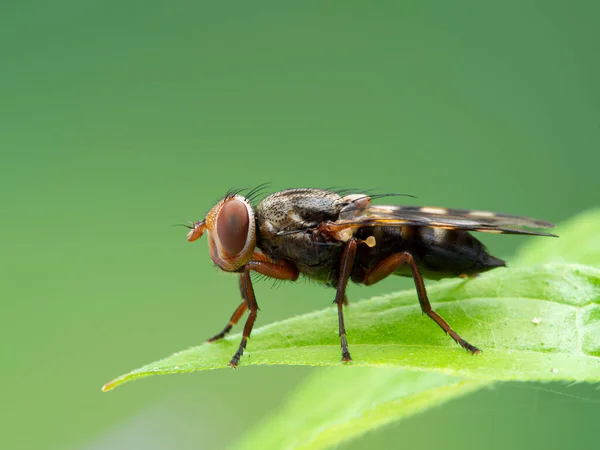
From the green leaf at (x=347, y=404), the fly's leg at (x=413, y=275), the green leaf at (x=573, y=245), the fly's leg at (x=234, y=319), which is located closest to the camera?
the green leaf at (x=347, y=404)

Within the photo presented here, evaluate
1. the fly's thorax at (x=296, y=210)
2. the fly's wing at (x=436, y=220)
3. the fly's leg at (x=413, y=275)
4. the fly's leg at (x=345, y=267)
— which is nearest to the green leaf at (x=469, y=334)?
the fly's leg at (x=413, y=275)

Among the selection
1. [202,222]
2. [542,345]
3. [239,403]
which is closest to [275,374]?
[239,403]

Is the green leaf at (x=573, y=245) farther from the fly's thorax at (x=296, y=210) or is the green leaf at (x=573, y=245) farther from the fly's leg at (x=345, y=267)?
the fly's thorax at (x=296, y=210)

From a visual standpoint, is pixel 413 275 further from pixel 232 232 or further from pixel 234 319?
pixel 234 319

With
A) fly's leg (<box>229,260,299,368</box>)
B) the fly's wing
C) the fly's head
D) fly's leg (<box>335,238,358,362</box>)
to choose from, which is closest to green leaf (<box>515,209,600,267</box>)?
the fly's wing

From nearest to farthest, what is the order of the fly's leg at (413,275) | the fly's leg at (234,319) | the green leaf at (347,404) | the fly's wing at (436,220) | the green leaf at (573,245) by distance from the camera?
the green leaf at (347,404) < the fly's leg at (413,275) < the fly's wing at (436,220) < the green leaf at (573,245) < the fly's leg at (234,319)

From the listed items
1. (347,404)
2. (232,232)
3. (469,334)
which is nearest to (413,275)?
(469,334)

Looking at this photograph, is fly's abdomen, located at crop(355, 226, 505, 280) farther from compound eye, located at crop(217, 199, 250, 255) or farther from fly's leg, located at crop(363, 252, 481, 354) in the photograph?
compound eye, located at crop(217, 199, 250, 255)
